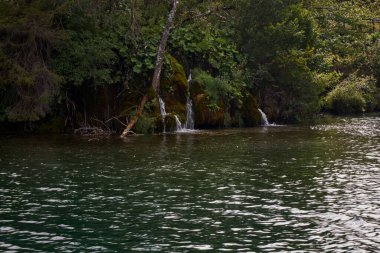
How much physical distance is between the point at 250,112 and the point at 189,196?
2414cm

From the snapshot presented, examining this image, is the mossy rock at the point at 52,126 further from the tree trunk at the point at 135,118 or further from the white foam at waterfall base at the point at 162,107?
the white foam at waterfall base at the point at 162,107

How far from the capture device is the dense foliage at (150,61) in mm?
31453

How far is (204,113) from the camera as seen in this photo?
37625mm

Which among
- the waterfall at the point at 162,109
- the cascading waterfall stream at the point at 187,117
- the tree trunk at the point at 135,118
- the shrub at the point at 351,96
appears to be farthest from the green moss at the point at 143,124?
the shrub at the point at 351,96

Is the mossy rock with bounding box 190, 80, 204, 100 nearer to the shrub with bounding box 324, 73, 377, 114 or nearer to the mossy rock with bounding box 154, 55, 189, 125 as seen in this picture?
the mossy rock with bounding box 154, 55, 189, 125

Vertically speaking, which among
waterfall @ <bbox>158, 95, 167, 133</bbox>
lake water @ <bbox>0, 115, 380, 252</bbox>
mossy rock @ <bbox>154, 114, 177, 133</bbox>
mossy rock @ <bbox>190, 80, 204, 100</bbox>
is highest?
mossy rock @ <bbox>190, 80, 204, 100</bbox>

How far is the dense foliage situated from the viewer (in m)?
31.5

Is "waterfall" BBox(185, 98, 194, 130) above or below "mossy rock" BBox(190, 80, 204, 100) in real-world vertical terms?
below

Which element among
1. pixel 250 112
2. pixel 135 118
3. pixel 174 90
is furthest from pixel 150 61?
pixel 250 112

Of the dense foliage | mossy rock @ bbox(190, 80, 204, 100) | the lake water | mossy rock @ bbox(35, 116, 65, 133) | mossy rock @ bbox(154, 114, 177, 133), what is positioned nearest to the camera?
the lake water

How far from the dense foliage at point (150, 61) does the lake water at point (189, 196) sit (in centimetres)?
471

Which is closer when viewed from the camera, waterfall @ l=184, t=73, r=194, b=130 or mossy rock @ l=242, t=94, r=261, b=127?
waterfall @ l=184, t=73, r=194, b=130

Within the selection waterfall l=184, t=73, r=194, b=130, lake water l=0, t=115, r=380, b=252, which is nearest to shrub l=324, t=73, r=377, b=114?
waterfall l=184, t=73, r=194, b=130

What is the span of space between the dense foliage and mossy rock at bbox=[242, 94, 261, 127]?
67 millimetres
